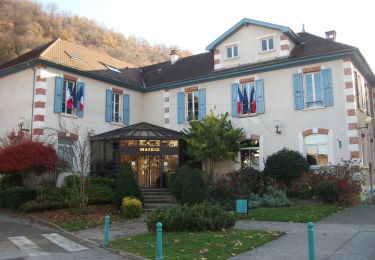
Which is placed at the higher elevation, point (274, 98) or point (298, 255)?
point (274, 98)

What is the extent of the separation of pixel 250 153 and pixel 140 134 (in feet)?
18.5

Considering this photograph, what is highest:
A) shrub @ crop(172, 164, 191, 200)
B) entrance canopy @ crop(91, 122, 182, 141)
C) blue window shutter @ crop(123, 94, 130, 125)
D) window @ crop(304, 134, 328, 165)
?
blue window shutter @ crop(123, 94, 130, 125)

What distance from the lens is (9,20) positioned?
40188 millimetres

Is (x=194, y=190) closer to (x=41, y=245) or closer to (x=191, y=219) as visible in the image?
(x=191, y=219)

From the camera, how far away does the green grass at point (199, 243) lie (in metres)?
8.14

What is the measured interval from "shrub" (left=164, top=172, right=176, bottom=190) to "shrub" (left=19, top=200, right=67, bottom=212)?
195 inches

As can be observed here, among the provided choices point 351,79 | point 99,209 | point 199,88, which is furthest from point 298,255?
point 199,88

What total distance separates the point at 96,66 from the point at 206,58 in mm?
6599

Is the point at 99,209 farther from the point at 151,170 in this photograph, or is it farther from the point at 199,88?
the point at 199,88

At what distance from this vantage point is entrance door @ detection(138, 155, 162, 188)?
1988cm

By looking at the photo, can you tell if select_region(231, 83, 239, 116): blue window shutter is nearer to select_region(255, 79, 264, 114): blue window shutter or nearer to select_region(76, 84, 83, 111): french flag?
select_region(255, 79, 264, 114): blue window shutter

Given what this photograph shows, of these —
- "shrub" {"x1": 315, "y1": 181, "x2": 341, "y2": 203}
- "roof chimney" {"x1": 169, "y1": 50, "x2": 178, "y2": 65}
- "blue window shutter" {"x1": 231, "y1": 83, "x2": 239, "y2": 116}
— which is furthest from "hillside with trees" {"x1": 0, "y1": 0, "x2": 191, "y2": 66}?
"shrub" {"x1": 315, "y1": 181, "x2": 341, "y2": 203}

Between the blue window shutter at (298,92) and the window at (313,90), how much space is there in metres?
0.24

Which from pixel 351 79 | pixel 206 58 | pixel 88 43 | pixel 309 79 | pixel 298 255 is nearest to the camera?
pixel 298 255
